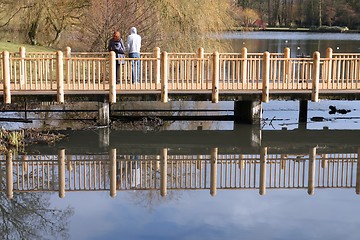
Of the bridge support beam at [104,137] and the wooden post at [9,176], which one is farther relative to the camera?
the bridge support beam at [104,137]

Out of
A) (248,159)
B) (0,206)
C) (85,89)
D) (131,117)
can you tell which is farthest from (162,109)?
(0,206)

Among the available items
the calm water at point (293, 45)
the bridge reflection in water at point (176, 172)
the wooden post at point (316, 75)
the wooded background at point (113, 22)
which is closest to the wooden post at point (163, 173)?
the bridge reflection in water at point (176, 172)

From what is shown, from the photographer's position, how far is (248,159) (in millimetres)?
18219

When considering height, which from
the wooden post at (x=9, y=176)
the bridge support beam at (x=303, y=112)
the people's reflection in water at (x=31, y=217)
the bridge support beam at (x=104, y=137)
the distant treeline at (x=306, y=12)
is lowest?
the people's reflection in water at (x=31, y=217)

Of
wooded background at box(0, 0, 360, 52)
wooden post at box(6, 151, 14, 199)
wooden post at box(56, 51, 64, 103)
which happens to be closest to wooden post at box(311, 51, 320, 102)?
wooden post at box(56, 51, 64, 103)

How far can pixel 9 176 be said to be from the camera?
52.9ft

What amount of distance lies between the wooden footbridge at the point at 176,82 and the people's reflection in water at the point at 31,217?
16.8 feet

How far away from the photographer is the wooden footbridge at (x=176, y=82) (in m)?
19.7

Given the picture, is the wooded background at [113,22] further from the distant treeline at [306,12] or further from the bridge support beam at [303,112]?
the distant treeline at [306,12]

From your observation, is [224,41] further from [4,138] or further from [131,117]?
[4,138]

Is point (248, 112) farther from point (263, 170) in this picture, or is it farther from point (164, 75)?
point (263, 170)

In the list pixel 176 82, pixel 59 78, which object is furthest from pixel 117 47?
pixel 59 78

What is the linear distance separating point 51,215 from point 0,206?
1.34m

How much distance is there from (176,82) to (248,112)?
2.79m
